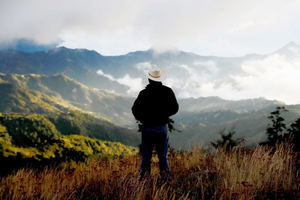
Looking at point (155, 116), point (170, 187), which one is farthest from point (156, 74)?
point (170, 187)

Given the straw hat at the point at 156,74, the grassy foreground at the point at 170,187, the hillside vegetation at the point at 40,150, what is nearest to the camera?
the grassy foreground at the point at 170,187

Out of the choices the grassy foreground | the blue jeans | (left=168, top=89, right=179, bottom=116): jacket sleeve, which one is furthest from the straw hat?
the grassy foreground

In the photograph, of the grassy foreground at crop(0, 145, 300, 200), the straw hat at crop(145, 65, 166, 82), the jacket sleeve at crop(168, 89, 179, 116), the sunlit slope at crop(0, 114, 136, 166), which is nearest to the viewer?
the grassy foreground at crop(0, 145, 300, 200)

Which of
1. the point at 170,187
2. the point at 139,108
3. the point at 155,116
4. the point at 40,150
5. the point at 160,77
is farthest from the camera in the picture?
the point at 40,150

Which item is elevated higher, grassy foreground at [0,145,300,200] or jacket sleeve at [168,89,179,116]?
jacket sleeve at [168,89,179,116]

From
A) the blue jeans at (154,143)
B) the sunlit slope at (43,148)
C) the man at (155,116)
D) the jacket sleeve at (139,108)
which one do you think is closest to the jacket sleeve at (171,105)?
the man at (155,116)

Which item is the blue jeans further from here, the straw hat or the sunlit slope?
the straw hat

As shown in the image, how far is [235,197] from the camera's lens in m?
2.60

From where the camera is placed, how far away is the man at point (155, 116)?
4141mm

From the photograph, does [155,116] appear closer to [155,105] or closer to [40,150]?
[155,105]

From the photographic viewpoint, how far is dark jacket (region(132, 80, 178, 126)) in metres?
4.23

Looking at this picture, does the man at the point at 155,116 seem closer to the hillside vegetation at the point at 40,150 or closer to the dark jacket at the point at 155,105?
the dark jacket at the point at 155,105

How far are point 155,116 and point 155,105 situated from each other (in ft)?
0.80

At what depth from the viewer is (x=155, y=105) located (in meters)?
4.30
